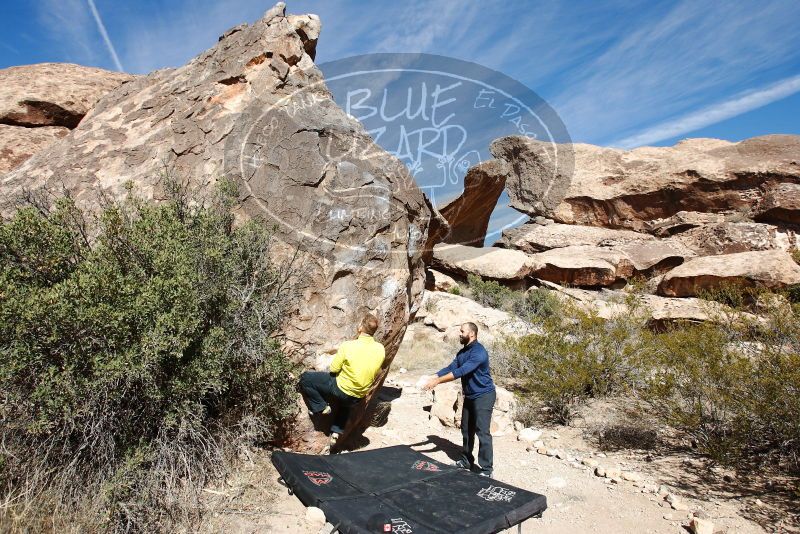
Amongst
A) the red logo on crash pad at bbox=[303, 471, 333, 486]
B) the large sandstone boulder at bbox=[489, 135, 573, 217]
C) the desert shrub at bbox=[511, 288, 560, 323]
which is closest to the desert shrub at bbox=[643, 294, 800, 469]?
the red logo on crash pad at bbox=[303, 471, 333, 486]

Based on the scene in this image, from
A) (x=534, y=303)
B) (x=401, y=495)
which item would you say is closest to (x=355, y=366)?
(x=401, y=495)

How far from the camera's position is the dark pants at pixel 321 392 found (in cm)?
409

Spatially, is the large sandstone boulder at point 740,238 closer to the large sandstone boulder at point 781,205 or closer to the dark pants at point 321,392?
the large sandstone boulder at point 781,205

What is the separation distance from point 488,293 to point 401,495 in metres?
13.6

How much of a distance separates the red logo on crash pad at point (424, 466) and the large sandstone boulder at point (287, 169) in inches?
40.3

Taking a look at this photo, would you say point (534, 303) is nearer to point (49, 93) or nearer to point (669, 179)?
point (669, 179)

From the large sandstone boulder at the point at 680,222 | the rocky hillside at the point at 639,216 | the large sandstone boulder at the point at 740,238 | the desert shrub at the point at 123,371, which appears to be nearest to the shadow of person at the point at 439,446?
the desert shrub at the point at 123,371

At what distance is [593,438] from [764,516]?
1.95m

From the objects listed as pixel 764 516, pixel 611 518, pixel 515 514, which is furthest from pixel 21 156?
pixel 764 516

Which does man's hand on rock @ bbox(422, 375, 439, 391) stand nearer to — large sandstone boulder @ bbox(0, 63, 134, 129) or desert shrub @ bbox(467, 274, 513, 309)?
large sandstone boulder @ bbox(0, 63, 134, 129)

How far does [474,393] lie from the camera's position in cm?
443

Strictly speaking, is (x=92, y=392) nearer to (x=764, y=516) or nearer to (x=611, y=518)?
(x=611, y=518)

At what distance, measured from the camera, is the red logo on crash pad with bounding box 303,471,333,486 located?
3409 millimetres

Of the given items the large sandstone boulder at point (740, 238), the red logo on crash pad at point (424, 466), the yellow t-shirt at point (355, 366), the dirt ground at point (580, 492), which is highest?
the large sandstone boulder at point (740, 238)
